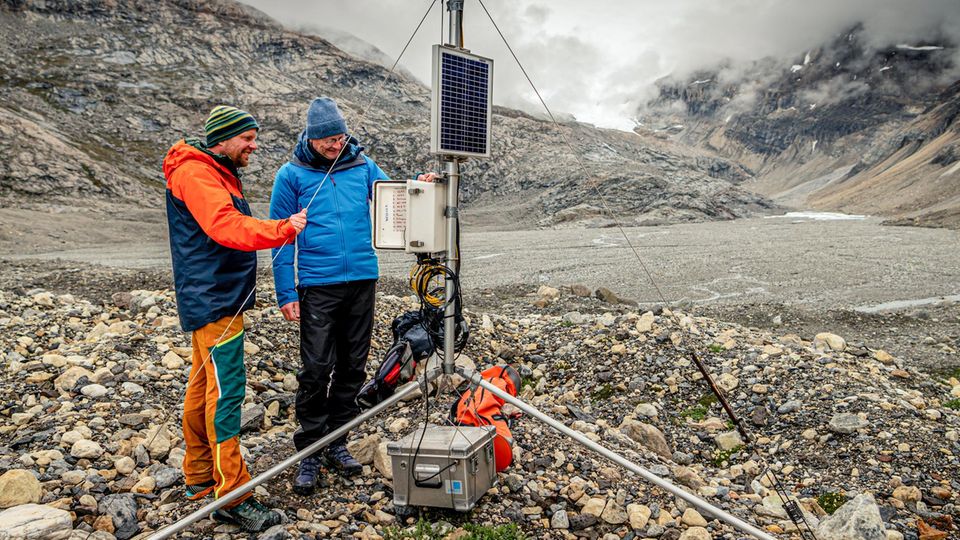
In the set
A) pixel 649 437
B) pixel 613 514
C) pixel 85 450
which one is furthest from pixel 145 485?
pixel 649 437

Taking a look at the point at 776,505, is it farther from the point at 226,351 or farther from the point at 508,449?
the point at 226,351

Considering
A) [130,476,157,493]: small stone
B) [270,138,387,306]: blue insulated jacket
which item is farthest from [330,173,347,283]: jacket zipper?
[130,476,157,493]: small stone

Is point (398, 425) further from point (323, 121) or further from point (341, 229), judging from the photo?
point (323, 121)

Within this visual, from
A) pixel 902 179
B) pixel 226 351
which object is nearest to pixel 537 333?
pixel 226 351

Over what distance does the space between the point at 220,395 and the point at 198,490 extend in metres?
0.69

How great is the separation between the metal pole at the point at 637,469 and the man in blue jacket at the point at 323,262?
0.87 meters

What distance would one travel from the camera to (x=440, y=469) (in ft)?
11.2

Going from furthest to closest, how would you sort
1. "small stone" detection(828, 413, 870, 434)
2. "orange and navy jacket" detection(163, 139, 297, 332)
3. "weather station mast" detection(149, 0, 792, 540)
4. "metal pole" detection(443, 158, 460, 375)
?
"small stone" detection(828, 413, 870, 434), "metal pole" detection(443, 158, 460, 375), "weather station mast" detection(149, 0, 792, 540), "orange and navy jacket" detection(163, 139, 297, 332)

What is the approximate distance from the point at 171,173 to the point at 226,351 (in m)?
1.01

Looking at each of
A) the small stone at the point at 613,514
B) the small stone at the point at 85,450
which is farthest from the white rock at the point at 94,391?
the small stone at the point at 613,514

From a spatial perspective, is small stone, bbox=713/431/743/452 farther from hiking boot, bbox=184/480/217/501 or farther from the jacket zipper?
hiking boot, bbox=184/480/217/501

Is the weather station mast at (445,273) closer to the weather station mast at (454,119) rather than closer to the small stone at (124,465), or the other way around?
the weather station mast at (454,119)

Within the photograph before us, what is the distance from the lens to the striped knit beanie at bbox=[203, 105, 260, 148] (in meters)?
3.39

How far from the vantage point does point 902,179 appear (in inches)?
3853
